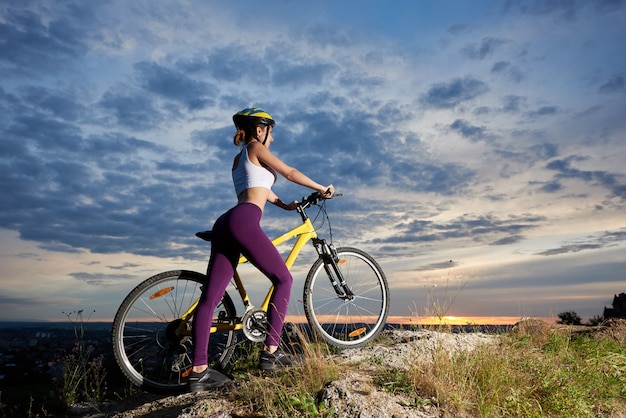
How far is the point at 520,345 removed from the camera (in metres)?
7.03

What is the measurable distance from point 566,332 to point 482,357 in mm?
3850

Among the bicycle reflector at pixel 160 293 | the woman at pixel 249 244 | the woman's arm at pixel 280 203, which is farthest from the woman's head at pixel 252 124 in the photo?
the bicycle reflector at pixel 160 293

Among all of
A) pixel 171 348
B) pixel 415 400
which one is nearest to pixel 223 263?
pixel 171 348

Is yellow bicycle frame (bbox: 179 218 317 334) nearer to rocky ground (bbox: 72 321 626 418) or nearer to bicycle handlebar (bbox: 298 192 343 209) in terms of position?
bicycle handlebar (bbox: 298 192 343 209)

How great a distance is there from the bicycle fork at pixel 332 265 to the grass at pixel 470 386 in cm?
131

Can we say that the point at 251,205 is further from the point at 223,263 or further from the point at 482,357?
the point at 482,357

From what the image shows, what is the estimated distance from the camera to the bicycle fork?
657 cm

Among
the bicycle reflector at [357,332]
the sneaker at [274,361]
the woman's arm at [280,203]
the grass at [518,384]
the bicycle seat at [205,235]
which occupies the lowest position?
the grass at [518,384]

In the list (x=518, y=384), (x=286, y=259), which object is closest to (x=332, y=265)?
(x=286, y=259)

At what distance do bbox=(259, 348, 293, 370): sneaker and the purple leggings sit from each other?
114 mm

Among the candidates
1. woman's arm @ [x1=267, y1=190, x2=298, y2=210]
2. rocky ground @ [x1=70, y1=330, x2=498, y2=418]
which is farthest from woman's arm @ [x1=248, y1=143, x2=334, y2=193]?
rocky ground @ [x1=70, y1=330, x2=498, y2=418]

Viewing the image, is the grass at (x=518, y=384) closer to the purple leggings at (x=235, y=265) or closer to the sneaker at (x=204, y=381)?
the purple leggings at (x=235, y=265)

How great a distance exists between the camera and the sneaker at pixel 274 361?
5.23 metres

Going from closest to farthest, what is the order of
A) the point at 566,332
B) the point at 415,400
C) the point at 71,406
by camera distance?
the point at 415,400, the point at 71,406, the point at 566,332
